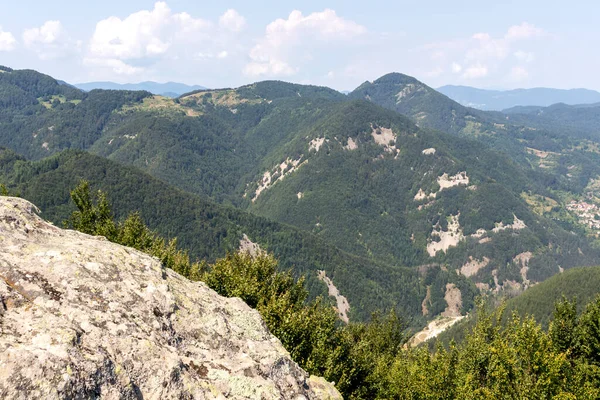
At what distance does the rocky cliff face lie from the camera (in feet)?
44.0

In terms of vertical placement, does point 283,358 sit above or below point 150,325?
below

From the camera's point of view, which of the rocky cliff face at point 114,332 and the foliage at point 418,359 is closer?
the rocky cliff face at point 114,332

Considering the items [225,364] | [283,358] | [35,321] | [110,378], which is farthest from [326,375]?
[35,321]

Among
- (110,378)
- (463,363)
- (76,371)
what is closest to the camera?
(76,371)

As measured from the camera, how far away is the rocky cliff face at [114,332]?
13.4 m

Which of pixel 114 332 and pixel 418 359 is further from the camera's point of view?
pixel 418 359

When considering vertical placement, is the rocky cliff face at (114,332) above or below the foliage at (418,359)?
above

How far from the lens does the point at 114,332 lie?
56.1 feet

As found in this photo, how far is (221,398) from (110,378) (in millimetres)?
5769

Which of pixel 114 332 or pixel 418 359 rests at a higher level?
pixel 114 332

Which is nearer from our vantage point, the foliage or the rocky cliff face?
the rocky cliff face

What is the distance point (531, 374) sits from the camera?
36.2m

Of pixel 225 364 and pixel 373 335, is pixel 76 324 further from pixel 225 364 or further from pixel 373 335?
pixel 373 335

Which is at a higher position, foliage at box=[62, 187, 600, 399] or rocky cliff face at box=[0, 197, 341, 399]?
rocky cliff face at box=[0, 197, 341, 399]
